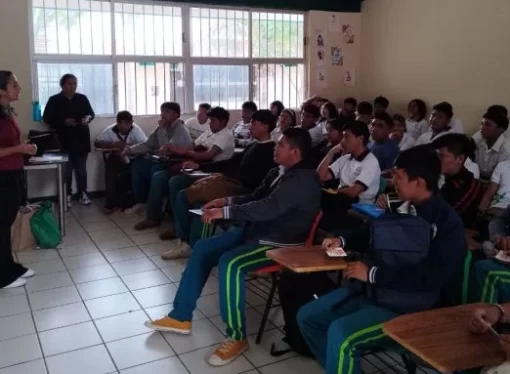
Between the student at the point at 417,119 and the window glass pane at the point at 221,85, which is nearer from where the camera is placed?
the student at the point at 417,119

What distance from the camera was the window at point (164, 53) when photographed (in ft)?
18.9

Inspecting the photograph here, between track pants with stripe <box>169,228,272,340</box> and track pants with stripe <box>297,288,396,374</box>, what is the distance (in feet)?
1.57

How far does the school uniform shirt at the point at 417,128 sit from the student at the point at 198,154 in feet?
7.62

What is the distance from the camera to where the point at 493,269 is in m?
2.47

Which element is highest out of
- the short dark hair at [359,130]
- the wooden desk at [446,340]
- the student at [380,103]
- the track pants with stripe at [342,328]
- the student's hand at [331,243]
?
the student at [380,103]

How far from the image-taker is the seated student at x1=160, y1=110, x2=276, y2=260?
3992mm

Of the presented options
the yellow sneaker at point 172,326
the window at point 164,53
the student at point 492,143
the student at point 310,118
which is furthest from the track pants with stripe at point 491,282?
the window at point 164,53

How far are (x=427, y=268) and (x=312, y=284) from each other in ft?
2.52

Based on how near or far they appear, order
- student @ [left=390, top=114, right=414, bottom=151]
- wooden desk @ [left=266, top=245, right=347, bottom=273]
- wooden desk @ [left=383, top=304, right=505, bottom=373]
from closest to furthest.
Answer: wooden desk @ [left=383, top=304, right=505, bottom=373], wooden desk @ [left=266, top=245, right=347, bottom=273], student @ [left=390, top=114, right=414, bottom=151]

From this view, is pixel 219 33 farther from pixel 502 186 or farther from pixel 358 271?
pixel 358 271

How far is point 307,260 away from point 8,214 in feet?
7.23

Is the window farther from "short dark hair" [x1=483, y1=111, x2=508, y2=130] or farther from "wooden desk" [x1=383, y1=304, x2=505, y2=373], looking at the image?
"wooden desk" [x1=383, y1=304, x2=505, y2=373]

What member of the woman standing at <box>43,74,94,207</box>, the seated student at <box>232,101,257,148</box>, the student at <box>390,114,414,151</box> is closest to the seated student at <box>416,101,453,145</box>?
the student at <box>390,114,414,151</box>

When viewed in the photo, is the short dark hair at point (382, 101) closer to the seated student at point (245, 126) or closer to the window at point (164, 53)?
the window at point (164, 53)
